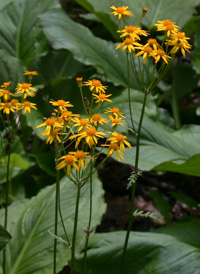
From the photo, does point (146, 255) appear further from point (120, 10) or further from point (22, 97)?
point (120, 10)

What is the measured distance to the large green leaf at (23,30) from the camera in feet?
10.1

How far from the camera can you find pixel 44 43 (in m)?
3.01

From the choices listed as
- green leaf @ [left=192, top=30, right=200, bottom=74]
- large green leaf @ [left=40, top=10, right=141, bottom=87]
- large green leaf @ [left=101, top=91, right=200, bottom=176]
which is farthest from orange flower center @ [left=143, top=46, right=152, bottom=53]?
green leaf @ [left=192, top=30, right=200, bottom=74]

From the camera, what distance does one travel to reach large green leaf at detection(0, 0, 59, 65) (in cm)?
307

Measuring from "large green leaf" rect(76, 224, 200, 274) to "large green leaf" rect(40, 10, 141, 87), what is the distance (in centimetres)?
119

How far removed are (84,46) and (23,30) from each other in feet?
2.37

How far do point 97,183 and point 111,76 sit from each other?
3.04ft

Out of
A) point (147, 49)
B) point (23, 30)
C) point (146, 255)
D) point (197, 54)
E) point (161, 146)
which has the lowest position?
point (146, 255)

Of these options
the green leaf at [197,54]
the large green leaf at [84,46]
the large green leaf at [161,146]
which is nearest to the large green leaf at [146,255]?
the large green leaf at [161,146]

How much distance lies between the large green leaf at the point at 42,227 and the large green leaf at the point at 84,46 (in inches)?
37.2

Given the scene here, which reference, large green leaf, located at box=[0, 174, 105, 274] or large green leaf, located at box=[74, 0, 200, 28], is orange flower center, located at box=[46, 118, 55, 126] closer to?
large green leaf, located at box=[0, 174, 105, 274]

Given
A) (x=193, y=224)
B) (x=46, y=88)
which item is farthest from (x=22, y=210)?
(x=46, y=88)

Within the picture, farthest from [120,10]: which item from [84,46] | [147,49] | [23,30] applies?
[23,30]

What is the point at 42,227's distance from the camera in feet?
6.12
